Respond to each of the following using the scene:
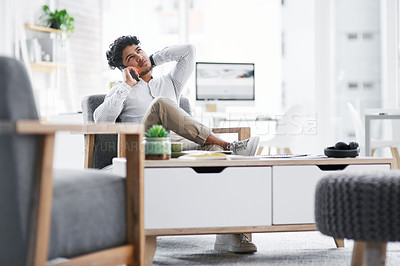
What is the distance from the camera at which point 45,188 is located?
1.26 m

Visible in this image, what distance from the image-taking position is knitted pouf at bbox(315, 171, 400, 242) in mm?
1444

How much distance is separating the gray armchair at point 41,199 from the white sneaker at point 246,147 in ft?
3.42

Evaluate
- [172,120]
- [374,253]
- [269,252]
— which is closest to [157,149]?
[172,120]

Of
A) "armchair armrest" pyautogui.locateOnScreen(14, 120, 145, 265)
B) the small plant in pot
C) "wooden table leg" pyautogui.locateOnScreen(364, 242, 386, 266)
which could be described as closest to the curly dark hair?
the small plant in pot

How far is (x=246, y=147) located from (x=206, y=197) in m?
0.53

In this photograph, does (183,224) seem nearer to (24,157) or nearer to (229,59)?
(24,157)

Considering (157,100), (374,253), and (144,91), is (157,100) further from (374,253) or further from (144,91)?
(374,253)

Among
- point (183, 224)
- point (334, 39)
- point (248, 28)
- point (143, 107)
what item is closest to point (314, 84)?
point (334, 39)

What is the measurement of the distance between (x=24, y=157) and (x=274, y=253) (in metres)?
1.44

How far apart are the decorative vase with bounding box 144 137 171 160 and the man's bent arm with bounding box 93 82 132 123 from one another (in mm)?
981

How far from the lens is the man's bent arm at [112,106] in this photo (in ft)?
9.77

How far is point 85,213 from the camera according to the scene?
141 cm

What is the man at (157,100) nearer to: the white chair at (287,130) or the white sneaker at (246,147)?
the white sneaker at (246,147)

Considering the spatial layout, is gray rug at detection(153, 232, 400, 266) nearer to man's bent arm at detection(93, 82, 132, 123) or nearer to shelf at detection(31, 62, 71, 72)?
man's bent arm at detection(93, 82, 132, 123)
